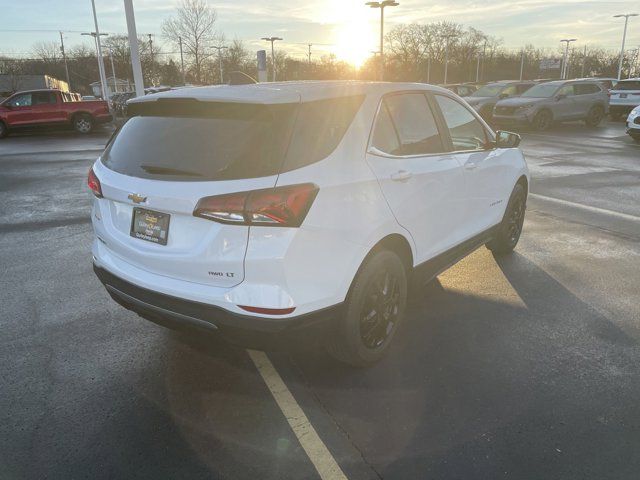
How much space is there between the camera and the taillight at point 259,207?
8.18 ft

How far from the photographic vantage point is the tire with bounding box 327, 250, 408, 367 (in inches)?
118

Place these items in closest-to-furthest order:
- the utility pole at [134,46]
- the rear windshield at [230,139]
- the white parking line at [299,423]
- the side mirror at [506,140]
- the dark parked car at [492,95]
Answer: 1. the white parking line at [299,423]
2. the rear windshield at [230,139]
3. the side mirror at [506,140]
4. the utility pole at [134,46]
5. the dark parked car at [492,95]

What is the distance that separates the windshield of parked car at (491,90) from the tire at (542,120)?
3.96m

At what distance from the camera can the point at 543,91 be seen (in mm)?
20406

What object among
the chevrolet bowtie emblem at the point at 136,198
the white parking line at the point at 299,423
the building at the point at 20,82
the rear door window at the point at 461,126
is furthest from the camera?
the building at the point at 20,82

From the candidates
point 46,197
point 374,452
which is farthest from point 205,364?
point 46,197

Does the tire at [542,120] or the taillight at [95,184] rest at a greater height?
the taillight at [95,184]

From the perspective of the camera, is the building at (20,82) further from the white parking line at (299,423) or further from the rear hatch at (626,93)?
the white parking line at (299,423)

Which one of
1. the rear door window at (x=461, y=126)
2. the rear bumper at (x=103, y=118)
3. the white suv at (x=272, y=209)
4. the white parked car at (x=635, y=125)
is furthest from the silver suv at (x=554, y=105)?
the white suv at (x=272, y=209)

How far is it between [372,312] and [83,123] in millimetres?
21275

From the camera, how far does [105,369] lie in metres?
3.34

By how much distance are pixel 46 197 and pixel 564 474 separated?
356 inches

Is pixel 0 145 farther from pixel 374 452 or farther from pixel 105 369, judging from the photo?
pixel 374 452

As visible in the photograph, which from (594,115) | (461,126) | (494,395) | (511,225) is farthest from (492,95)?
(494,395)
